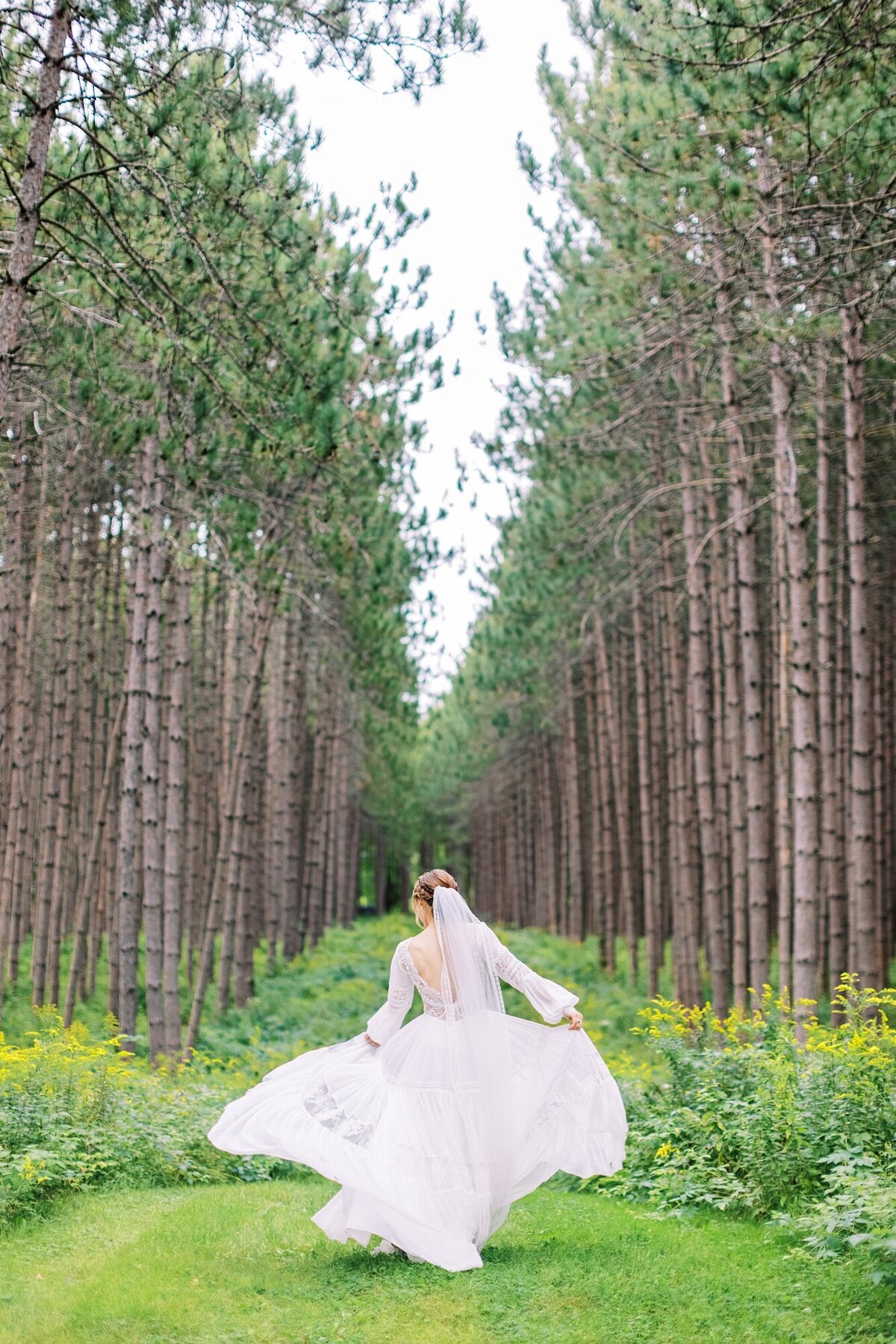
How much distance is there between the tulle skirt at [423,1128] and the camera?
5.53m

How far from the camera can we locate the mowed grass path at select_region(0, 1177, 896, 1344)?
15.4 ft

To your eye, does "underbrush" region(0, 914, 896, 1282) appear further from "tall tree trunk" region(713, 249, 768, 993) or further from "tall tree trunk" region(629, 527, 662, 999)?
"tall tree trunk" region(629, 527, 662, 999)

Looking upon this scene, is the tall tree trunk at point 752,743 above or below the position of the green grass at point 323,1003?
above

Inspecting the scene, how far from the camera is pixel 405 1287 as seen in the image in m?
5.27

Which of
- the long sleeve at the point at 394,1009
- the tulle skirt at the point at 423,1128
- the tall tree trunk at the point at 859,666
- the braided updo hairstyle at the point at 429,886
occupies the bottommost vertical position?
the tulle skirt at the point at 423,1128

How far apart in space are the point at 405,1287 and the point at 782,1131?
2.60 metres

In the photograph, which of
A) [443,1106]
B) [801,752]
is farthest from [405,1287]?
[801,752]

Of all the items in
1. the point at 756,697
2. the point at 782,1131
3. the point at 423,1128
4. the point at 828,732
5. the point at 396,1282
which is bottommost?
the point at 396,1282

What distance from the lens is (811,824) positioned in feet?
32.8

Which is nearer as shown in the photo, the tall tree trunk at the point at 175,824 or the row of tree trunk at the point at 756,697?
the row of tree trunk at the point at 756,697

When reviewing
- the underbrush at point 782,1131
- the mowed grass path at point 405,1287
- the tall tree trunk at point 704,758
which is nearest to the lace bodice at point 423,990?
the mowed grass path at point 405,1287

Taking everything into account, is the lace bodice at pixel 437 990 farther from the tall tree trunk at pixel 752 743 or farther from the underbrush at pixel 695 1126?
the tall tree trunk at pixel 752 743

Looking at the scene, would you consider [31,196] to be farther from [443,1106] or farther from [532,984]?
[443,1106]

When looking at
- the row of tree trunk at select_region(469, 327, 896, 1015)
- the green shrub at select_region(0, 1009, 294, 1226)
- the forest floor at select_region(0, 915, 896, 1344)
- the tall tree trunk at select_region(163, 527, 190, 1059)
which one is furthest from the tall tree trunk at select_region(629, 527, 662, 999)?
the forest floor at select_region(0, 915, 896, 1344)
